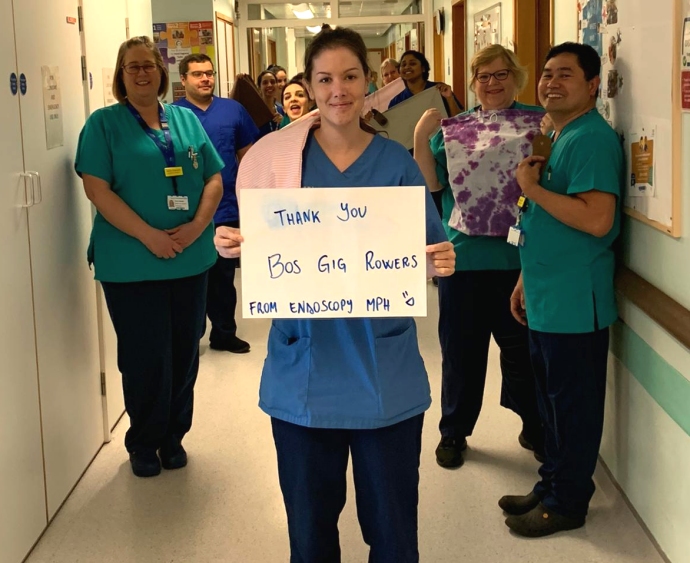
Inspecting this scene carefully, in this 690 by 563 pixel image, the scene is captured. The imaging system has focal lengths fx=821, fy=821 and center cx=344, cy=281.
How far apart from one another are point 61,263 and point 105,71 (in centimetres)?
99

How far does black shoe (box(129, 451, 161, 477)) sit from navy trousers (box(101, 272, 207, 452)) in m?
0.02

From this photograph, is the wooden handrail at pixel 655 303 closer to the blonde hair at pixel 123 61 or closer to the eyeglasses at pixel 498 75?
the eyeglasses at pixel 498 75

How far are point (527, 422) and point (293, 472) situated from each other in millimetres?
1527

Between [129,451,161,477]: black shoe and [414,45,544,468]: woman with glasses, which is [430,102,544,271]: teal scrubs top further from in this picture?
[129,451,161,477]: black shoe

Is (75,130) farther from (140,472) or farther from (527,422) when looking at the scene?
(527,422)

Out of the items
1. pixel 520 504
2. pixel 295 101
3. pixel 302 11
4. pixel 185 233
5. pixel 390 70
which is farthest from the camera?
pixel 302 11

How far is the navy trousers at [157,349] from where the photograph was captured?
9.09ft

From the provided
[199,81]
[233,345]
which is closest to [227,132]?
[199,81]

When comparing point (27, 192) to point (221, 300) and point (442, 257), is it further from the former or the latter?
point (221, 300)

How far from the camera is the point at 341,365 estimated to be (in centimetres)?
163

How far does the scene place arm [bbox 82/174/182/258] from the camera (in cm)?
268

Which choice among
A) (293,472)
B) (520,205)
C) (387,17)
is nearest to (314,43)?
(293,472)

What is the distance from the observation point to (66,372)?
276 centimetres

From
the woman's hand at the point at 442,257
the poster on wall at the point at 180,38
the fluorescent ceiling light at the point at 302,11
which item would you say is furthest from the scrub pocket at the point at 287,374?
the fluorescent ceiling light at the point at 302,11
